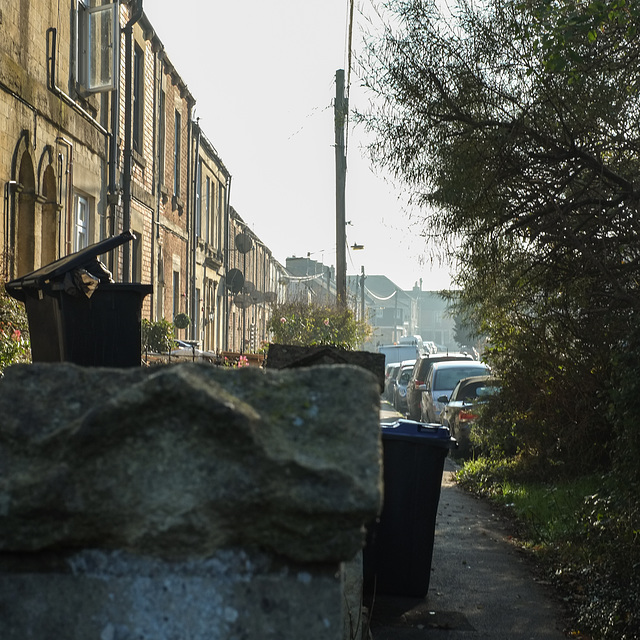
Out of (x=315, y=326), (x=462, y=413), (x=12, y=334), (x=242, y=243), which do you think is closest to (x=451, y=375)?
(x=462, y=413)

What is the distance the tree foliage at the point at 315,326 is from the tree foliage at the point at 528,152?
45.6ft

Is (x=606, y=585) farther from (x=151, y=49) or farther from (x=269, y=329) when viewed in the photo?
(x=269, y=329)

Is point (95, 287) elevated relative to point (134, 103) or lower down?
lower down

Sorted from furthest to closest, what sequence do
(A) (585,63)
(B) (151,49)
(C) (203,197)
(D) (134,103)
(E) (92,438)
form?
(C) (203,197) → (B) (151,49) → (D) (134,103) → (A) (585,63) → (E) (92,438)

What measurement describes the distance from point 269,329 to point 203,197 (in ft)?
22.7

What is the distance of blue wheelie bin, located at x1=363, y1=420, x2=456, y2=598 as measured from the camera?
6.17 meters

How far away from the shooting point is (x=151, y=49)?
2067 cm

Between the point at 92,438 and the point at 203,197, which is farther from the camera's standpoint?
the point at 203,197

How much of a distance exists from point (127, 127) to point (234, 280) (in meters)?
15.5

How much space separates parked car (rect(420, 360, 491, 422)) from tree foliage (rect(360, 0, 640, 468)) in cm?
972

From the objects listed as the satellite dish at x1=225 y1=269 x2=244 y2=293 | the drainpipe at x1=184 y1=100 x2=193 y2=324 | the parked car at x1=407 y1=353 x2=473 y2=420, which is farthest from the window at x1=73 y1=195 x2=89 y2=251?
the satellite dish at x1=225 y1=269 x2=244 y2=293

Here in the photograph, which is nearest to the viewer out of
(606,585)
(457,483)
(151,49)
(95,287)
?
(95,287)

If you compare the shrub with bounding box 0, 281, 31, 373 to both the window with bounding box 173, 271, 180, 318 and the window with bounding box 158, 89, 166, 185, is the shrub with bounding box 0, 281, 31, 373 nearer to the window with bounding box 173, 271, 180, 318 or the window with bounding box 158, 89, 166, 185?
the window with bounding box 158, 89, 166, 185

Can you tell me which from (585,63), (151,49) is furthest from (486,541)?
(151,49)
